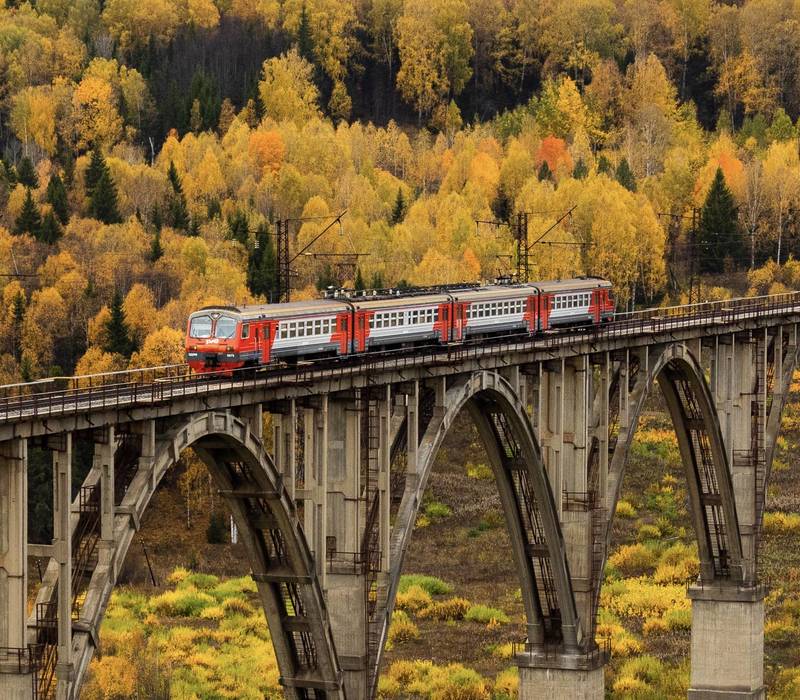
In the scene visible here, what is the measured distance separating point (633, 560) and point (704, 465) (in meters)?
23.8

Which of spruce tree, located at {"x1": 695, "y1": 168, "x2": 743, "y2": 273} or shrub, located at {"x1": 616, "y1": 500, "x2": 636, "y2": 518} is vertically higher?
spruce tree, located at {"x1": 695, "y1": 168, "x2": 743, "y2": 273}

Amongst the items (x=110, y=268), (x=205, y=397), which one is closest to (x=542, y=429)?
(x=205, y=397)

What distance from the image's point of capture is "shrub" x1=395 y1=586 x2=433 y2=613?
106688mm

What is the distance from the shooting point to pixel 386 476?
6331 centimetres

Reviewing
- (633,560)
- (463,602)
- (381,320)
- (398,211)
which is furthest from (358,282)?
(381,320)

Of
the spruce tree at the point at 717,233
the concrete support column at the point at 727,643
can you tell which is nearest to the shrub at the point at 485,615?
the concrete support column at the point at 727,643

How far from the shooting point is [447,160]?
19850cm

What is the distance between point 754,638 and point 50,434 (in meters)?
49.0

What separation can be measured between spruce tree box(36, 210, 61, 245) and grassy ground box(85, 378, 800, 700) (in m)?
34.4

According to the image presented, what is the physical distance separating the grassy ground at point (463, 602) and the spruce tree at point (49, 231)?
113 ft

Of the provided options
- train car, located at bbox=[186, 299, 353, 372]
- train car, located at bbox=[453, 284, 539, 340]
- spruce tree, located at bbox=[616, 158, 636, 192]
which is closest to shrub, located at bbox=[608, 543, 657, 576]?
train car, located at bbox=[453, 284, 539, 340]

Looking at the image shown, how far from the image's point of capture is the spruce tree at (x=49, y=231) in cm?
15562

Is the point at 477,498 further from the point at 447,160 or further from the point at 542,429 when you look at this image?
the point at 447,160

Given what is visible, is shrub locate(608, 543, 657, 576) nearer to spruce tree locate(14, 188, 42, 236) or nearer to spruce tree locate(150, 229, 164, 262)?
spruce tree locate(150, 229, 164, 262)
